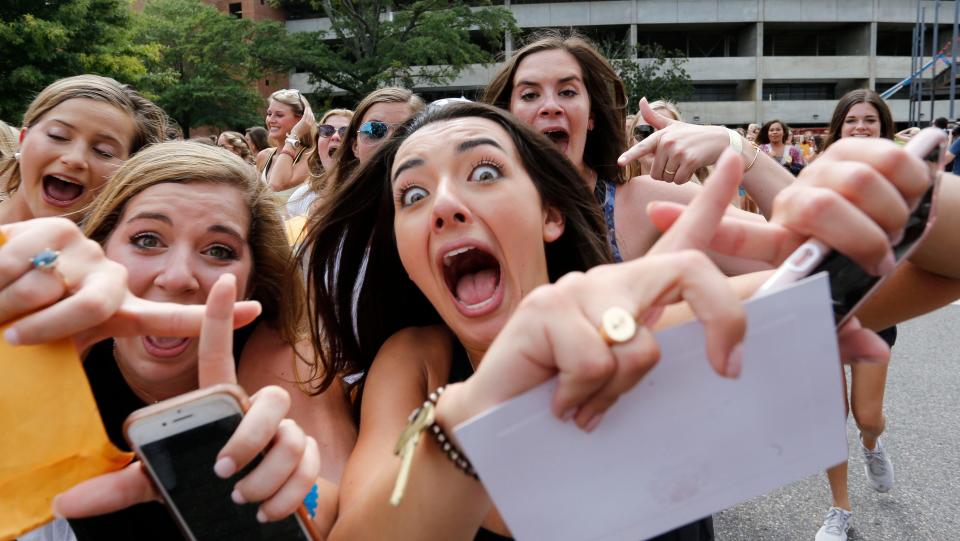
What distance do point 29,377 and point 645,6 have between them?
1492 inches

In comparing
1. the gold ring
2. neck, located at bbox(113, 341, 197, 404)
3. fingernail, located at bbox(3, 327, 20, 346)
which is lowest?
neck, located at bbox(113, 341, 197, 404)

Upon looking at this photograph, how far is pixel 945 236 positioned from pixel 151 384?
1709 mm

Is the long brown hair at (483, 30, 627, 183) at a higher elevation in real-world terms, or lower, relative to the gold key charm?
higher

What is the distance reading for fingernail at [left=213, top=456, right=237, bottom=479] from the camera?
3.12 ft

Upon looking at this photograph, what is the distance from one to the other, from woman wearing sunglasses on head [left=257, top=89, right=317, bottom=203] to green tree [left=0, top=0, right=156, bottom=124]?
574 inches

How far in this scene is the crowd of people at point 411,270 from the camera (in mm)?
Answer: 825

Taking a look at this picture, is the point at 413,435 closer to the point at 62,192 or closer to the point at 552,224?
the point at 552,224

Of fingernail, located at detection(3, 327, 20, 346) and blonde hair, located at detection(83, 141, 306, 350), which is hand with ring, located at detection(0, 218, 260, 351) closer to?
fingernail, located at detection(3, 327, 20, 346)

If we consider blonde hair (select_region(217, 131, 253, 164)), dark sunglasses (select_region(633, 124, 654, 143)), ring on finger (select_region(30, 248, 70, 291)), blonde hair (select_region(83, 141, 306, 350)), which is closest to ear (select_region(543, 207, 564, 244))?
blonde hair (select_region(83, 141, 306, 350))

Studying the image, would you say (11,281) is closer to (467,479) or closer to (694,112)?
(467,479)

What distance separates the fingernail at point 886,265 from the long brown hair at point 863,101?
4.02 metres

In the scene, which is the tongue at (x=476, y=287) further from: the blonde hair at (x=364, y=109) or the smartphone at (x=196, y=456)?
the blonde hair at (x=364, y=109)

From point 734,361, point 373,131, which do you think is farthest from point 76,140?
point 734,361

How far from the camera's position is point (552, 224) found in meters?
1.77
